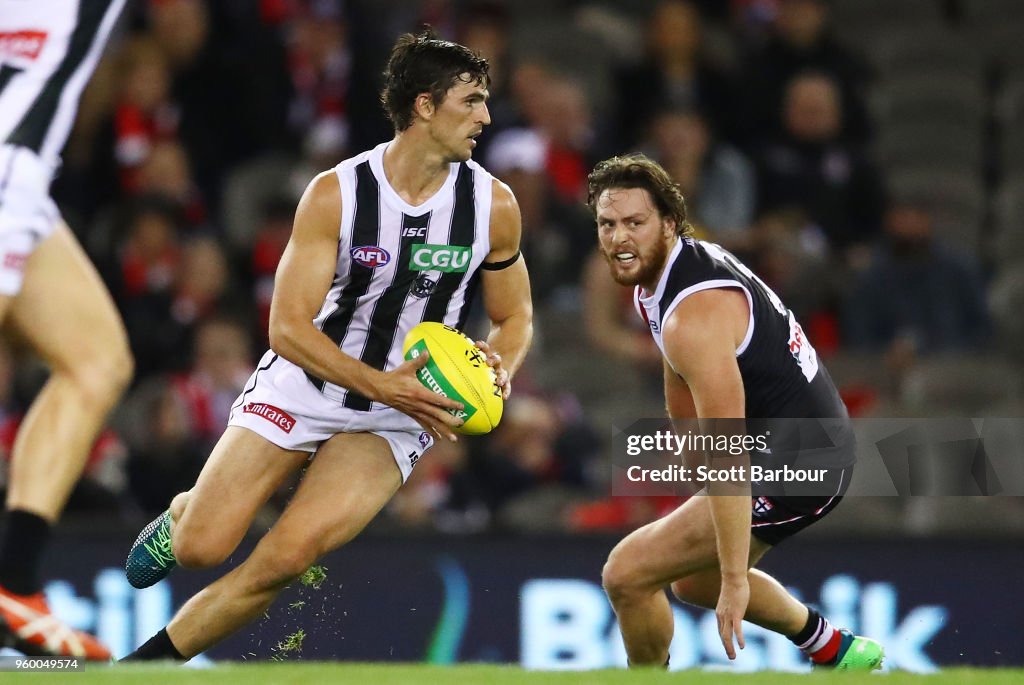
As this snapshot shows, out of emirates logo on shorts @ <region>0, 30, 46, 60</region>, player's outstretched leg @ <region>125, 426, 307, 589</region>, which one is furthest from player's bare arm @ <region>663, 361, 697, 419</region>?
emirates logo on shorts @ <region>0, 30, 46, 60</region>

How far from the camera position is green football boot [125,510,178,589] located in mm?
6277

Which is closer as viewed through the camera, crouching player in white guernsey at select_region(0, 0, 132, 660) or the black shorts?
crouching player in white guernsey at select_region(0, 0, 132, 660)

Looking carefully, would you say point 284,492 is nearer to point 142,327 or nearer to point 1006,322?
point 142,327

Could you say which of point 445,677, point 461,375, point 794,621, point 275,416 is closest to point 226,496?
point 275,416

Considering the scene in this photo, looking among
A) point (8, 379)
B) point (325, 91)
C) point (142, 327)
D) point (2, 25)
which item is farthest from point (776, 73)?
point (2, 25)

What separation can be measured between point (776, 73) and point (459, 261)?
6225mm

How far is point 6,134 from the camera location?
17.1ft

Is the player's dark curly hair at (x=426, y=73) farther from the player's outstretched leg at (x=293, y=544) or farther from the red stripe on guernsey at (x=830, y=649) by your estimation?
the red stripe on guernsey at (x=830, y=649)

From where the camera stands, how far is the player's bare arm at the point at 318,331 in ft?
18.9

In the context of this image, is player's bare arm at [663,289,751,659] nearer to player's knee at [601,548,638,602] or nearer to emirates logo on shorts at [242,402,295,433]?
player's knee at [601,548,638,602]

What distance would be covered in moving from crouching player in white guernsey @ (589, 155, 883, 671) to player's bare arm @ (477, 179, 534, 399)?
34 centimetres

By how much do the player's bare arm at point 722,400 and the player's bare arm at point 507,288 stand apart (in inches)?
26.1

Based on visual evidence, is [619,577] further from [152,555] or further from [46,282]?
[46,282]
